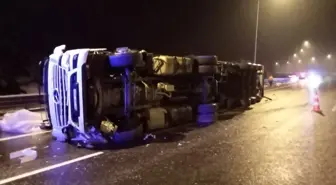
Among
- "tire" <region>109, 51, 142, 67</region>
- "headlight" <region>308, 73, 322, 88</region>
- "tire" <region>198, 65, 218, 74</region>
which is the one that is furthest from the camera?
"headlight" <region>308, 73, 322, 88</region>

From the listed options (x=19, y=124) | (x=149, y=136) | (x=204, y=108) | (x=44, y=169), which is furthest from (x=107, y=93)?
(x=204, y=108)

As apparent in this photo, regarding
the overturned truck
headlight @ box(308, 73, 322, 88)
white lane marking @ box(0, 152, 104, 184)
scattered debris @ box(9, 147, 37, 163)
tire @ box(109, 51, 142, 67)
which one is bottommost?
headlight @ box(308, 73, 322, 88)

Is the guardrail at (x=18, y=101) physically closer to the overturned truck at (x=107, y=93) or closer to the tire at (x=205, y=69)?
the overturned truck at (x=107, y=93)

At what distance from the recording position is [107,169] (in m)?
5.70

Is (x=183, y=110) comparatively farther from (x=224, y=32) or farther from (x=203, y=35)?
(x=224, y=32)

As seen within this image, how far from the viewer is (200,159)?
641 cm

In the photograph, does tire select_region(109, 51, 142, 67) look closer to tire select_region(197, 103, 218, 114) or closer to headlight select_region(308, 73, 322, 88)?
tire select_region(197, 103, 218, 114)

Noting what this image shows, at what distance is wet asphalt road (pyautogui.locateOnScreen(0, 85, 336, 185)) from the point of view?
525cm

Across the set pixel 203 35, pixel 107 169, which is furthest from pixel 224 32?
pixel 107 169

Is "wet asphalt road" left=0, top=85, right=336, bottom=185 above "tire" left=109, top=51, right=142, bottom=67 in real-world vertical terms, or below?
below

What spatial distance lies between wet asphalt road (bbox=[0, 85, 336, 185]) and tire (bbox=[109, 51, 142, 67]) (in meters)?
1.66

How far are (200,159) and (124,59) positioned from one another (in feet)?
8.26

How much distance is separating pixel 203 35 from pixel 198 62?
94.0 feet

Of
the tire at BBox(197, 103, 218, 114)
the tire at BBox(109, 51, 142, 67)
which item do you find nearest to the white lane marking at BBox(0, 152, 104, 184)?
the tire at BBox(109, 51, 142, 67)
